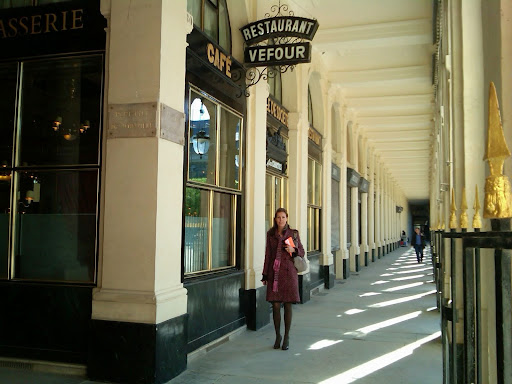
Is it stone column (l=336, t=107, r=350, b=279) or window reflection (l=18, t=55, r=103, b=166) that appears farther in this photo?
stone column (l=336, t=107, r=350, b=279)

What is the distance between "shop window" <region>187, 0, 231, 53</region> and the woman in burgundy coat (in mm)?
2924

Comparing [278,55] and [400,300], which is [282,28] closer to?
[278,55]

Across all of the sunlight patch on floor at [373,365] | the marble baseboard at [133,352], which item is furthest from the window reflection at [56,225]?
the sunlight patch on floor at [373,365]

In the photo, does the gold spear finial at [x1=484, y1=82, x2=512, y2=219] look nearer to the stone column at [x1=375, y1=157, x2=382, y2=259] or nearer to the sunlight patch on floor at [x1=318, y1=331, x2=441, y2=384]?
the sunlight patch on floor at [x1=318, y1=331, x2=441, y2=384]

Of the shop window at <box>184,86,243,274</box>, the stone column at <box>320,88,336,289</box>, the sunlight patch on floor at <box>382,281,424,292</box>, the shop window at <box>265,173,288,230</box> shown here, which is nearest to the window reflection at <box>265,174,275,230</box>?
the shop window at <box>265,173,288,230</box>

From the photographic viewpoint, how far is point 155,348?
15.7ft

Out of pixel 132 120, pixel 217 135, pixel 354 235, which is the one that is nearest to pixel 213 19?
pixel 217 135

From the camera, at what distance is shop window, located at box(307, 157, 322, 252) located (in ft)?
41.1

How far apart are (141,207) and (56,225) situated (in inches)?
53.9

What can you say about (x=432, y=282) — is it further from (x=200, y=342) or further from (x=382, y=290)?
(x=200, y=342)

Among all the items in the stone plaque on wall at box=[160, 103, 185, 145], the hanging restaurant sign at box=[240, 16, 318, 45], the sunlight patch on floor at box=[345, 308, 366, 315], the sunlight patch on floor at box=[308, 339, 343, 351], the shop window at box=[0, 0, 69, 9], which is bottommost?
the sunlight patch on floor at box=[345, 308, 366, 315]

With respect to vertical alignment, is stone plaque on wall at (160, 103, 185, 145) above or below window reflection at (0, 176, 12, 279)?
above

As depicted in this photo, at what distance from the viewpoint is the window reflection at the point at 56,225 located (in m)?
5.55

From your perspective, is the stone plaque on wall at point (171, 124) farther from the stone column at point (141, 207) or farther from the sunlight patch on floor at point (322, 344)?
the sunlight patch on floor at point (322, 344)
